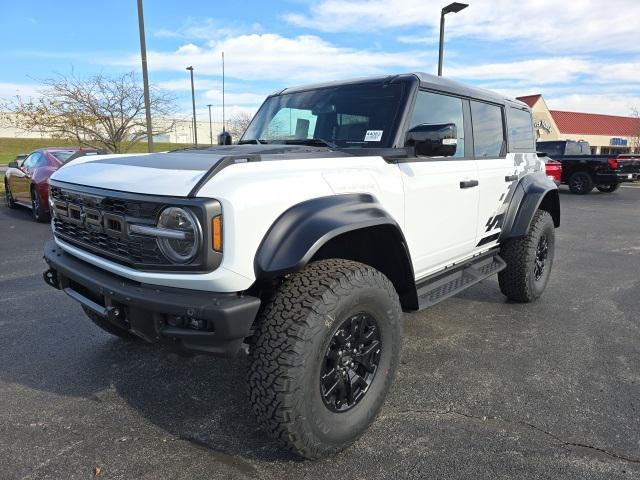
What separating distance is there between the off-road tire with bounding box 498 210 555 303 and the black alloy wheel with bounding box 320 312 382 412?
2406mm

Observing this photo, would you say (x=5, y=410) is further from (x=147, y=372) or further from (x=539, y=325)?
(x=539, y=325)

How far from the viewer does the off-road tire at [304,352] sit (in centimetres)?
211

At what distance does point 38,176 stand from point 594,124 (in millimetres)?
48711

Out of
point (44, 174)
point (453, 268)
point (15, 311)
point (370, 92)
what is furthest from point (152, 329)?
point (44, 174)

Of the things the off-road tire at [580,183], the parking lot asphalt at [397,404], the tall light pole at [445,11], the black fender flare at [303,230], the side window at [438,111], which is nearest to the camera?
the black fender flare at [303,230]

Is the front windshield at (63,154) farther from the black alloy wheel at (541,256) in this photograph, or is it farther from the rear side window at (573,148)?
the rear side window at (573,148)

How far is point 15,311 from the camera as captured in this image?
14.8ft

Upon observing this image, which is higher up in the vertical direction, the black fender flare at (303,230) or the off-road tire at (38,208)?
the black fender flare at (303,230)

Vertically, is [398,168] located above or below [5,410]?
above

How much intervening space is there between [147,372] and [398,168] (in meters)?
2.13

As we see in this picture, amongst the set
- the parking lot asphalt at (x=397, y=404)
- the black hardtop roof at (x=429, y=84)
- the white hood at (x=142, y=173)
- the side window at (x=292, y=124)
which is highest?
the black hardtop roof at (x=429, y=84)

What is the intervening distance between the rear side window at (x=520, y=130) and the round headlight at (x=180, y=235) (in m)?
3.43

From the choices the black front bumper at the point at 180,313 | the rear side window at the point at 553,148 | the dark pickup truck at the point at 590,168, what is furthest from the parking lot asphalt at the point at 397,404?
the rear side window at the point at 553,148

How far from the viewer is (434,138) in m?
2.84
